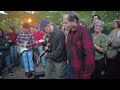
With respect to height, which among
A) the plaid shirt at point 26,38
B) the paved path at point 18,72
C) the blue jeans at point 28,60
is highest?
the plaid shirt at point 26,38

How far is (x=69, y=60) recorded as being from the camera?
11.6 ft

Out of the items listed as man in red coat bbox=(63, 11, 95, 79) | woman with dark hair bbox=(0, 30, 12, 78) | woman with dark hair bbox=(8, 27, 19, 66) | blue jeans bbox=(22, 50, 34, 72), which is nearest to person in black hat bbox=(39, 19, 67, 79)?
man in red coat bbox=(63, 11, 95, 79)

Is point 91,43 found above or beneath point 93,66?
above

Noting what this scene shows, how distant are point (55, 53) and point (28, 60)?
0.47 metres

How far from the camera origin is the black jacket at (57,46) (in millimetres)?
3518

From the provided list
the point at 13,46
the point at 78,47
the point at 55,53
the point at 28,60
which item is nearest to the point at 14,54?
the point at 13,46

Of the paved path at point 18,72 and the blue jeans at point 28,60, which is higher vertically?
the blue jeans at point 28,60

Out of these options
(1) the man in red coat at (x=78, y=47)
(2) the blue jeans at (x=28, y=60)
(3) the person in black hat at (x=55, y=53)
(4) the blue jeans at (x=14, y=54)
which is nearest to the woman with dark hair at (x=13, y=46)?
(4) the blue jeans at (x=14, y=54)

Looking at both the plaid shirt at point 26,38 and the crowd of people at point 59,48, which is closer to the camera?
the crowd of people at point 59,48

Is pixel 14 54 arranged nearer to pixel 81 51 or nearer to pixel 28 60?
pixel 28 60

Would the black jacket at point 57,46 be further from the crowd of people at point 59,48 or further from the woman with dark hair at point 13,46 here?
the woman with dark hair at point 13,46
